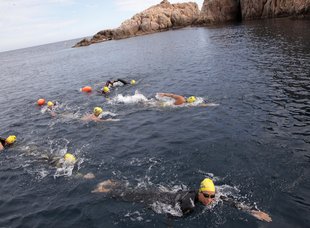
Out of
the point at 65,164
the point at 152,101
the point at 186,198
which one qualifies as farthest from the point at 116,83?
the point at 186,198

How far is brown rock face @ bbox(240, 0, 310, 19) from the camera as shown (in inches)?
2535

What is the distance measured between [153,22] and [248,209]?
11423 centimetres

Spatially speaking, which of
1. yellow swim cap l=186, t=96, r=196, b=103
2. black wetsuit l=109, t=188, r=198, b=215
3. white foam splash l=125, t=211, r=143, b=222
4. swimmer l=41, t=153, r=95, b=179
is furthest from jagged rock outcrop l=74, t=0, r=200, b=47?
white foam splash l=125, t=211, r=143, b=222

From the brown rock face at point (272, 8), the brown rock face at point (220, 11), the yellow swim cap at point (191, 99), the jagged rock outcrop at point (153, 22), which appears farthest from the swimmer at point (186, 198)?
the jagged rock outcrop at point (153, 22)

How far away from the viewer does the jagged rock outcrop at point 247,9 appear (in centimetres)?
6725

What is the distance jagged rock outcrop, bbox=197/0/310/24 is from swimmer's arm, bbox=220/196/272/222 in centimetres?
6566

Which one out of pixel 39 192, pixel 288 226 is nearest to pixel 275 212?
pixel 288 226

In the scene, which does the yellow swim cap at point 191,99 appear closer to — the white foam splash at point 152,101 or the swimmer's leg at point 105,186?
the white foam splash at point 152,101

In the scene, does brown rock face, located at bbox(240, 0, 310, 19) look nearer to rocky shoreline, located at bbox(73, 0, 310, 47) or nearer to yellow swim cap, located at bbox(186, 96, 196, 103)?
rocky shoreline, located at bbox(73, 0, 310, 47)

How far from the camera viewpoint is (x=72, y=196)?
44.3 feet

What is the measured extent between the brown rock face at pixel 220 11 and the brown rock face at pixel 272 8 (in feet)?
23.6

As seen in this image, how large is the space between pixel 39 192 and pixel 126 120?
911cm

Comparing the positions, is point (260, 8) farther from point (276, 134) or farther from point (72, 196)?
point (72, 196)

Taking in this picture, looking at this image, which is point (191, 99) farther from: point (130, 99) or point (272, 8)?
point (272, 8)
